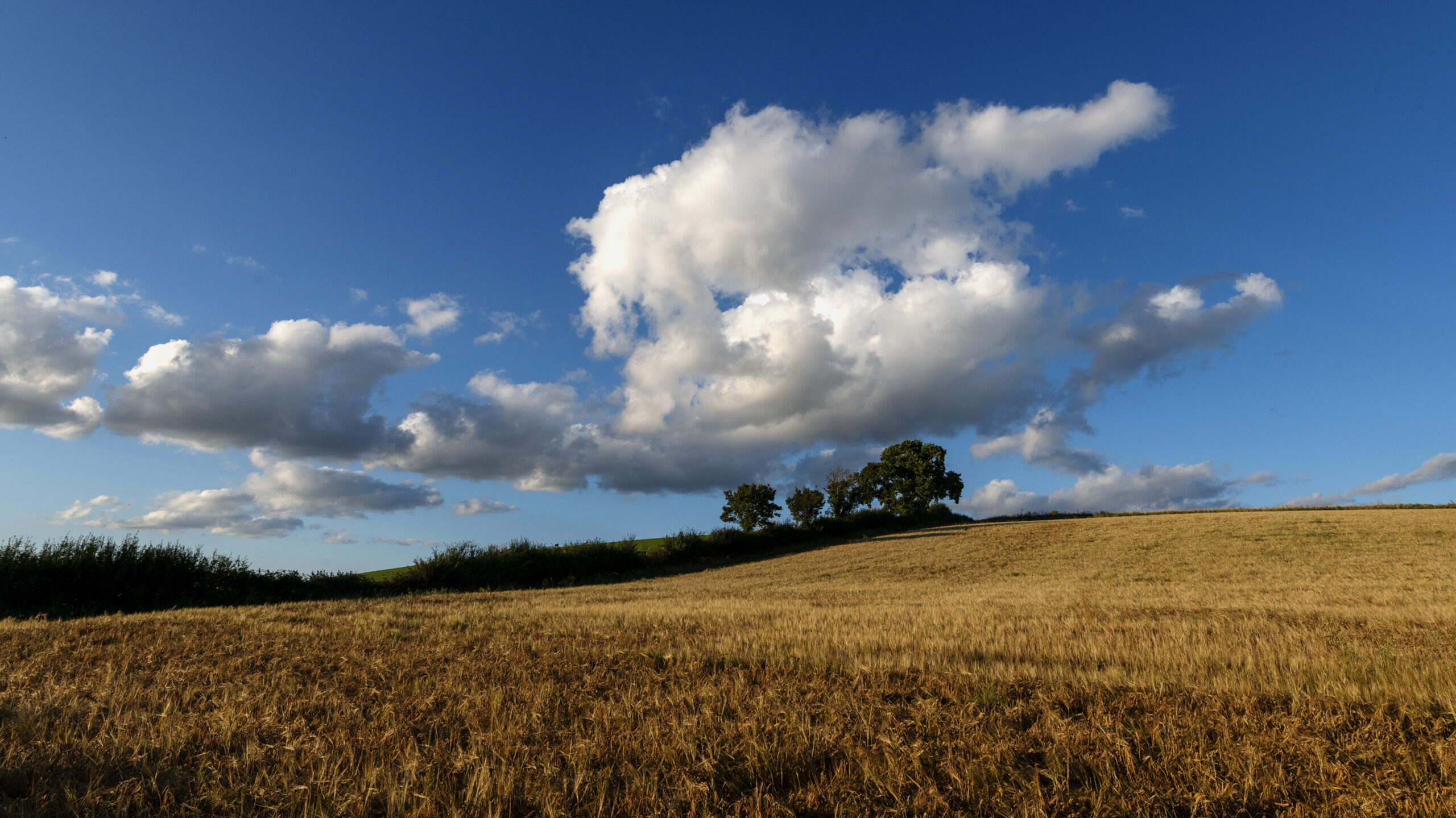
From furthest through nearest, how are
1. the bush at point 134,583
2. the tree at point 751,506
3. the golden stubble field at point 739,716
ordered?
the tree at point 751,506
the bush at point 134,583
the golden stubble field at point 739,716

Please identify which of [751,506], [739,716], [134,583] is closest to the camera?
[739,716]

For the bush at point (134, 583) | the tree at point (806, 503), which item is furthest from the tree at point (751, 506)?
the bush at point (134, 583)

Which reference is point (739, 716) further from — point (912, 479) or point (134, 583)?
point (912, 479)

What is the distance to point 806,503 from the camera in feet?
272

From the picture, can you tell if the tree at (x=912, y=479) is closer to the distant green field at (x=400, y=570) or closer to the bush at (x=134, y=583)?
the distant green field at (x=400, y=570)

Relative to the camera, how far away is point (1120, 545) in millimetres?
41938

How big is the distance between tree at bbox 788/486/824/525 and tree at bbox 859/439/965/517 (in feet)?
31.4

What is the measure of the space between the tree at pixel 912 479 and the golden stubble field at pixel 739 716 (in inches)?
2862

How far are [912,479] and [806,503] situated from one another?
609 inches

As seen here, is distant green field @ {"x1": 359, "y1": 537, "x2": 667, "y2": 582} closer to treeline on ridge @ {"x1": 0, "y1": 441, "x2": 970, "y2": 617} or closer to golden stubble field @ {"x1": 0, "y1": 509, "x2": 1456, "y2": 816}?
treeline on ridge @ {"x1": 0, "y1": 441, "x2": 970, "y2": 617}

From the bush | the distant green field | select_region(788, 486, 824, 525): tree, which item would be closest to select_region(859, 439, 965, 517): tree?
select_region(788, 486, 824, 525): tree

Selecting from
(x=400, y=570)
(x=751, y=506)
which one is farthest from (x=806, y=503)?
(x=400, y=570)

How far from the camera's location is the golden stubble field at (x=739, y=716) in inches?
157

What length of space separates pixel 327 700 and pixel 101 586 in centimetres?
3197
